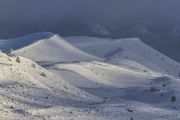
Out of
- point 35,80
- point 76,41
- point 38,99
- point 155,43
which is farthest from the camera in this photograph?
point 155,43

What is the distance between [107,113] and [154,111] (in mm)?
3661

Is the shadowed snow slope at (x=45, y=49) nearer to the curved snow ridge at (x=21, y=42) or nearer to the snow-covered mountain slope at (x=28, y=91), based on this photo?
the curved snow ridge at (x=21, y=42)

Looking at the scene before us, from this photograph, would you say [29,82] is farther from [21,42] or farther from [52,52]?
[21,42]

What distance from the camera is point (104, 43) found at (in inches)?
3329

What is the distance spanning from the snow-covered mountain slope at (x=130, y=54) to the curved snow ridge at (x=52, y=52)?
3.68m

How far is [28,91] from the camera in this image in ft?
123

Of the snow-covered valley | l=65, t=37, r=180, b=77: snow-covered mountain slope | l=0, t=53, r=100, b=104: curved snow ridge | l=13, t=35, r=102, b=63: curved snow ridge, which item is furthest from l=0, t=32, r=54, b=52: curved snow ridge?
l=0, t=53, r=100, b=104: curved snow ridge

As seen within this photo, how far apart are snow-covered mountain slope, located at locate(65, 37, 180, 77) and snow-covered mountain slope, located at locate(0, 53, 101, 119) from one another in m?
29.4

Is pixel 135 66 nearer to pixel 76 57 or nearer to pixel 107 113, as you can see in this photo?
pixel 76 57

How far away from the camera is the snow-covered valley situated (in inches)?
1369

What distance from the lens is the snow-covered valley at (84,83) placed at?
34.8 m

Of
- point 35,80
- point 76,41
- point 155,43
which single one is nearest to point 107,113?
point 35,80

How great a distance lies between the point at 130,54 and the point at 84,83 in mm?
28204

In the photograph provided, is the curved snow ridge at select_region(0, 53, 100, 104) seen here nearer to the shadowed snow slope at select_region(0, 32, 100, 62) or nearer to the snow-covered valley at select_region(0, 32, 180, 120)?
the snow-covered valley at select_region(0, 32, 180, 120)
